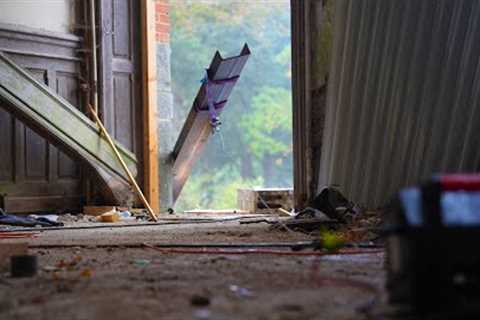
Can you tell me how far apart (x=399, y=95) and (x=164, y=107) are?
151 inches

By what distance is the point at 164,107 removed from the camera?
7199 millimetres

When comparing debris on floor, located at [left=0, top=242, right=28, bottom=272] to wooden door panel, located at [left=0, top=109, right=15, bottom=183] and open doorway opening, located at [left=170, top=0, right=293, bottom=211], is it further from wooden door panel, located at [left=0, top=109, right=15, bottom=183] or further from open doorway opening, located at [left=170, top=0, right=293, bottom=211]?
open doorway opening, located at [left=170, top=0, right=293, bottom=211]

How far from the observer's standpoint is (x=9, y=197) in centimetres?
601

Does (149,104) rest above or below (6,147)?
above

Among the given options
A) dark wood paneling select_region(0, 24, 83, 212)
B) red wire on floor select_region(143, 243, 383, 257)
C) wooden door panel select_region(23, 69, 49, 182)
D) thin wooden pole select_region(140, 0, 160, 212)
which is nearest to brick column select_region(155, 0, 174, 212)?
thin wooden pole select_region(140, 0, 160, 212)

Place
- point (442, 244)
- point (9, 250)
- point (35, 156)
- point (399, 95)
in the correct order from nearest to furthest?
point (442, 244) < point (9, 250) < point (399, 95) < point (35, 156)

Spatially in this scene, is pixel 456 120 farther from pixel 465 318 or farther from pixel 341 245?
pixel 465 318

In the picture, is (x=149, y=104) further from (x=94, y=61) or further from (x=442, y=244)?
(x=442, y=244)

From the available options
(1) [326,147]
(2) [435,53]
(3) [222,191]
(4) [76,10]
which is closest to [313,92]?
(1) [326,147]

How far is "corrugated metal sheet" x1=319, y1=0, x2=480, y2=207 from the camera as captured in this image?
3156 mm

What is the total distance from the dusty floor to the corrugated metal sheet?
949mm

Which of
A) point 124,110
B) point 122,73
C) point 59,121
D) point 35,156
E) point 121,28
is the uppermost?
point 121,28

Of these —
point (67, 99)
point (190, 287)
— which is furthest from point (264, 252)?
point (67, 99)

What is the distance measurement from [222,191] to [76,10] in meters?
11.4
